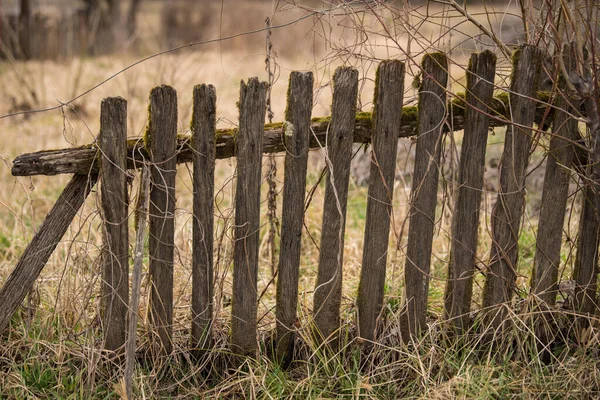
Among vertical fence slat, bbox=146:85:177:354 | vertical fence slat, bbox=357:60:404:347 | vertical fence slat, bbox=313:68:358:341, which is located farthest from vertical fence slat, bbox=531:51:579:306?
vertical fence slat, bbox=146:85:177:354

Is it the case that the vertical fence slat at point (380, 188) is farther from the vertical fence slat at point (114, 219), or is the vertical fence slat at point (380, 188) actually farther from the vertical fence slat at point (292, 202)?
the vertical fence slat at point (114, 219)

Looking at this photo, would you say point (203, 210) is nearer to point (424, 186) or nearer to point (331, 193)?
point (331, 193)

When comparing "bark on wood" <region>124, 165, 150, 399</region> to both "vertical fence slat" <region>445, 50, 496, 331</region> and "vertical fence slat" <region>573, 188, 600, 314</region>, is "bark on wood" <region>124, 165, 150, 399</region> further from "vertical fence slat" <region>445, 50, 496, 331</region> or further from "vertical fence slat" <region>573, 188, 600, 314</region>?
"vertical fence slat" <region>573, 188, 600, 314</region>

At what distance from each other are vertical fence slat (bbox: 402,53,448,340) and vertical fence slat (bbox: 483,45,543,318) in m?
0.28

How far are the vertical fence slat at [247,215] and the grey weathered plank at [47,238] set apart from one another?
58 cm

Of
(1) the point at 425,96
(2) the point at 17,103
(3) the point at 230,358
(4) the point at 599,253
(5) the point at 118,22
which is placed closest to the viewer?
(1) the point at 425,96

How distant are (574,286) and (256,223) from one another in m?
1.42

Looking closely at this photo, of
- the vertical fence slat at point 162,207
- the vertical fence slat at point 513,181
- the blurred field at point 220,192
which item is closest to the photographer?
the vertical fence slat at point 162,207

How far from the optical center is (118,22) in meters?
16.4

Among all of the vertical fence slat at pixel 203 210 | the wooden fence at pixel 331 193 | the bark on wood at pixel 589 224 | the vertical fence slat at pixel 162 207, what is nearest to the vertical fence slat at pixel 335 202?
the wooden fence at pixel 331 193

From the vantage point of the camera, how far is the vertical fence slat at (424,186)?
2.46m

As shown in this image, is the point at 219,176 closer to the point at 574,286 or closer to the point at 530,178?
the point at 530,178

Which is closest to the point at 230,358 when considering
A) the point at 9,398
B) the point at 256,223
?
the point at 256,223

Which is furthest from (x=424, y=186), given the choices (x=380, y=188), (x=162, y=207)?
(x=162, y=207)
